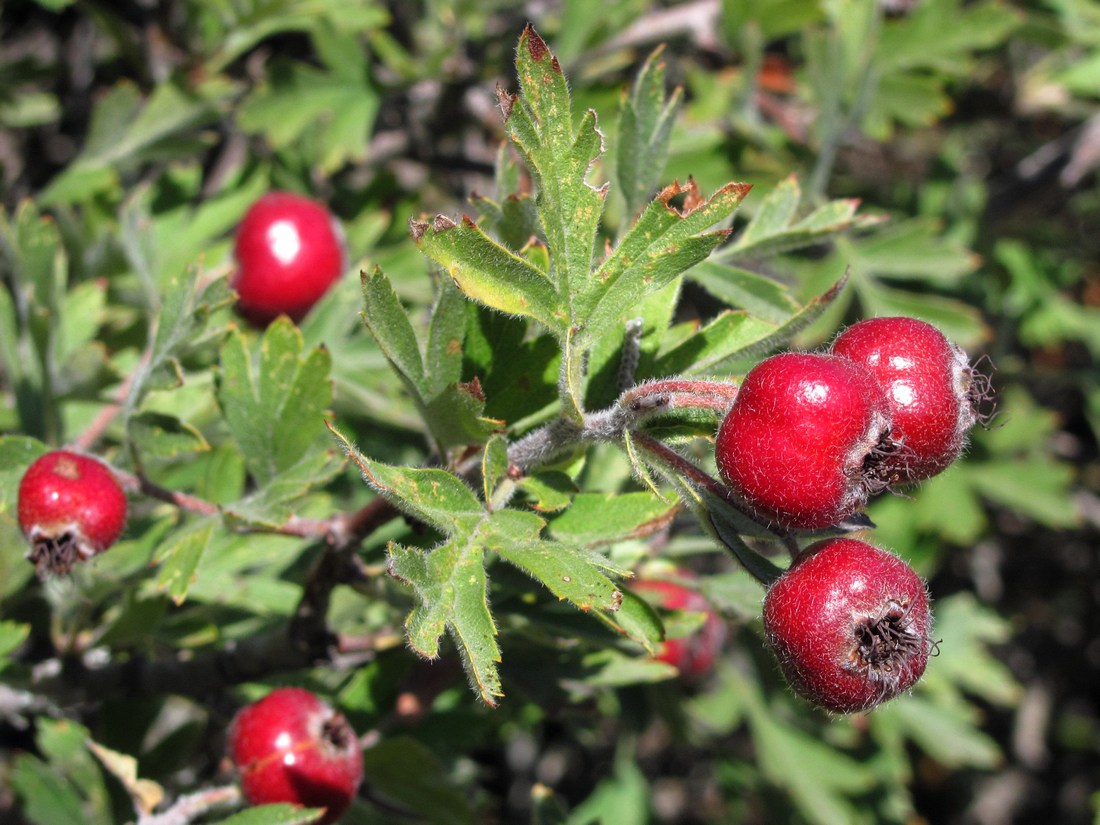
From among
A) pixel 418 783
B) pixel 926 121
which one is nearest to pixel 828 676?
pixel 418 783

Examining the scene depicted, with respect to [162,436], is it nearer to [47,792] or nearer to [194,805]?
[194,805]

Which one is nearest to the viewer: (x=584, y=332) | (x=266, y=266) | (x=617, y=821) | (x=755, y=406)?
(x=755, y=406)

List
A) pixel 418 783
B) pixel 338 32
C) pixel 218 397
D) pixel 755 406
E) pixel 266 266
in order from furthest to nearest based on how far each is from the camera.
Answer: pixel 338 32, pixel 266 266, pixel 418 783, pixel 218 397, pixel 755 406

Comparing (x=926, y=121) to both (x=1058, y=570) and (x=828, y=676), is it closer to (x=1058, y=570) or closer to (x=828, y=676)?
(x=828, y=676)

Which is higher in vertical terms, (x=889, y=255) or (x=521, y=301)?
(x=521, y=301)

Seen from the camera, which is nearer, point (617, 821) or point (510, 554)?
point (510, 554)

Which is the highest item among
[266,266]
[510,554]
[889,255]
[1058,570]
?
[510,554]
